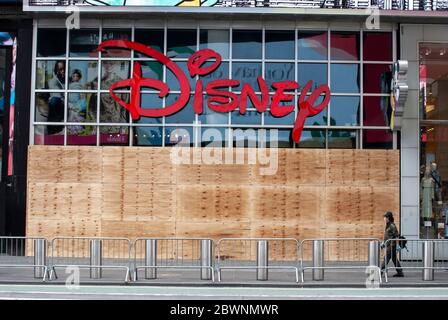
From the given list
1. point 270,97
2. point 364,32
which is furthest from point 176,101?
point 364,32

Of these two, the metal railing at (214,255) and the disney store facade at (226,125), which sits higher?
the disney store facade at (226,125)

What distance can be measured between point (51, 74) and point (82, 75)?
0.94 metres

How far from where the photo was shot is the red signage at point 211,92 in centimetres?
2034

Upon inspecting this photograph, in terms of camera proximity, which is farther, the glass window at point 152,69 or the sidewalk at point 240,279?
the glass window at point 152,69

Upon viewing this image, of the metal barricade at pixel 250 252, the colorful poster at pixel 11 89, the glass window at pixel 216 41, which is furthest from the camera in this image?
the colorful poster at pixel 11 89

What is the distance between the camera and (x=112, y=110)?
20.5m

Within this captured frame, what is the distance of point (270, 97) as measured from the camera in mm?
20438

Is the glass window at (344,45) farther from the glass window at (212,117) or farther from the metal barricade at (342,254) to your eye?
the metal barricade at (342,254)

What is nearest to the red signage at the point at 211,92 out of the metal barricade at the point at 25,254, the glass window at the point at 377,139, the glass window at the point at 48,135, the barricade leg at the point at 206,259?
the glass window at the point at 377,139

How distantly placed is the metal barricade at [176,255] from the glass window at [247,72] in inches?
199

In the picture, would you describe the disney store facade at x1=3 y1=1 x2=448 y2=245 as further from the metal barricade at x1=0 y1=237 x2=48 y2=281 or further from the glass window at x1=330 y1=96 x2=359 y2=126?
the metal barricade at x1=0 y1=237 x2=48 y2=281

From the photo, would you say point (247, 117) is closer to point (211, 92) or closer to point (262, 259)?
point (211, 92)

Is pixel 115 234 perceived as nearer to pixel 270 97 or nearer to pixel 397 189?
pixel 270 97

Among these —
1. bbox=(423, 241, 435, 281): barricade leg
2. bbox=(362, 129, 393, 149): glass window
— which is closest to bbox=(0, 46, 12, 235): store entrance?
bbox=(362, 129, 393, 149): glass window
